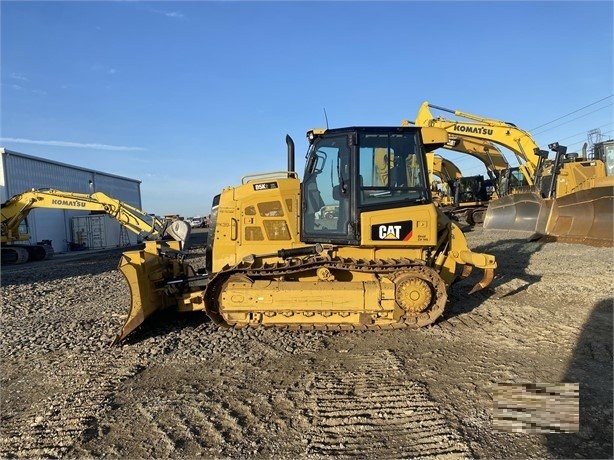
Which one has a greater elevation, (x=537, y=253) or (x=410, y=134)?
(x=410, y=134)

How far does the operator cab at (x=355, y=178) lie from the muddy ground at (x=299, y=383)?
1483mm

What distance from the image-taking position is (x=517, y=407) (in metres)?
3.61

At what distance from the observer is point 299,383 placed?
4367 mm

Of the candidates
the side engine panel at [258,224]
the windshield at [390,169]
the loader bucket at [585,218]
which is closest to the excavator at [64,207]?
the side engine panel at [258,224]

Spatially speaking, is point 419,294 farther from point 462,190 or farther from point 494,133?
point 462,190

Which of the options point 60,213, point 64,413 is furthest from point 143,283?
point 60,213

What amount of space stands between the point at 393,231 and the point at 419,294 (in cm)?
89

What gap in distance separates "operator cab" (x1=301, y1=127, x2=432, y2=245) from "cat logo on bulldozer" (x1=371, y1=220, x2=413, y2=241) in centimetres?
23

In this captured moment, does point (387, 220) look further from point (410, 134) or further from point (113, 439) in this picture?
point (113, 439)

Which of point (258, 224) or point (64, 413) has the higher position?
point (258, 224)

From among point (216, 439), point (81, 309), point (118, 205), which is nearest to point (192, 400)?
point (216, 439)

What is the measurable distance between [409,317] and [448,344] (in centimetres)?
68

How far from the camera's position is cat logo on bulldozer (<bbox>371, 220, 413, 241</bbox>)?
5.97 meters

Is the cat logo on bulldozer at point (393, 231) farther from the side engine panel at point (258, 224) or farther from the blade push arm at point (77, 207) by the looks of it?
the blade push arm at point (77, 207)
